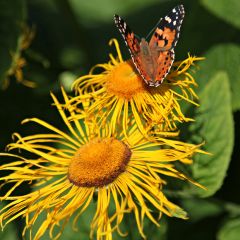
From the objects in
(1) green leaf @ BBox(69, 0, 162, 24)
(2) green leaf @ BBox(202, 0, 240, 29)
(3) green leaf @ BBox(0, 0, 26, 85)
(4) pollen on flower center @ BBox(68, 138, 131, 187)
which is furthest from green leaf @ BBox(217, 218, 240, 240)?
(1) green leaf @ BBox(69, 0, 162, 24)

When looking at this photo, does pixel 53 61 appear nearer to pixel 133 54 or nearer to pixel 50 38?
pixel 50 38

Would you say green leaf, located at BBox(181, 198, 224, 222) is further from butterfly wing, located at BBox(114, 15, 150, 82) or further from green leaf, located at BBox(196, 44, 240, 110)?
butterfly wing, located at BBox(114, 15, 150, 82)

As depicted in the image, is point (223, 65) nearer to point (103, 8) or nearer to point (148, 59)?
point (148, 59)

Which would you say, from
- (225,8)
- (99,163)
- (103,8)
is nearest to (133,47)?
(99,163)

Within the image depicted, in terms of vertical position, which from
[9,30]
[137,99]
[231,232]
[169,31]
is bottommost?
[231,232]

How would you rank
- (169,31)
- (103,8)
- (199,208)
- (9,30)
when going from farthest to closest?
(103,8) → (9,30) → (199,208) → (169,31)

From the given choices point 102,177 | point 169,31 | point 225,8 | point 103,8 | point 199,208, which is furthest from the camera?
point 103,8

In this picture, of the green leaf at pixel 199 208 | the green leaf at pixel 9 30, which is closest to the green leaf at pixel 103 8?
the green leaf at pixel 9 30
